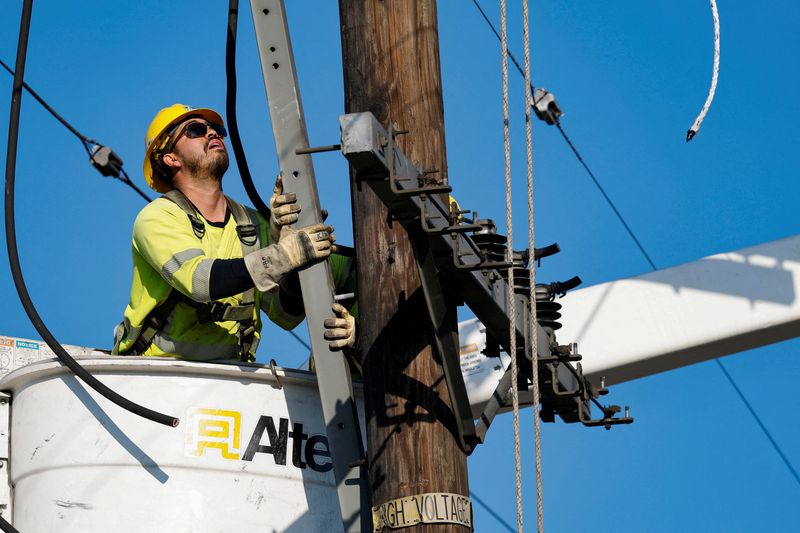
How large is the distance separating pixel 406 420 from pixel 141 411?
48.1 inches

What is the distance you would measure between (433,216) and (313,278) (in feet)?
4.22

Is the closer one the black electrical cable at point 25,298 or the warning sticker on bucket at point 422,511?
the warning sticker on bucket at point 422,511

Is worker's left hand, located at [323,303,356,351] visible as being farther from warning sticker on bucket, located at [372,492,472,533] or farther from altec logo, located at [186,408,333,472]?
warning sticker on bucket, located at [372,492,472,533]

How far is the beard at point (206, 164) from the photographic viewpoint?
752 cm

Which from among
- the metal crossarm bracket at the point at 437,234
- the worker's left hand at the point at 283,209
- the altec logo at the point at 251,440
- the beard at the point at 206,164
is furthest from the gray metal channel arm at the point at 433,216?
the beard at the point at 206,164

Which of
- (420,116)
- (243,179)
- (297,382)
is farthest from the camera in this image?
(243,179)

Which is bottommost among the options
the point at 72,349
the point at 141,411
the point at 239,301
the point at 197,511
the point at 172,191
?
the point at 197,511

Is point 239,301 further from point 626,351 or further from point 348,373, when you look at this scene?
point 626,351

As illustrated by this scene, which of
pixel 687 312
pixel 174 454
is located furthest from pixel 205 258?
pixel 687 312

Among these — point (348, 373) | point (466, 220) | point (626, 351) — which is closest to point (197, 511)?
point (348, 373)

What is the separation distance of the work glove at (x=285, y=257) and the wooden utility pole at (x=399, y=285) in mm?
242

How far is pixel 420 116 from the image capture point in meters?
6.11

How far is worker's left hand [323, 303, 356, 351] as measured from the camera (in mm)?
6348

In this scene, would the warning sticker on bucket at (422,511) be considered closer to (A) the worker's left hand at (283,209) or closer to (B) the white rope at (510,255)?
(B) the white rope at (510,255)
